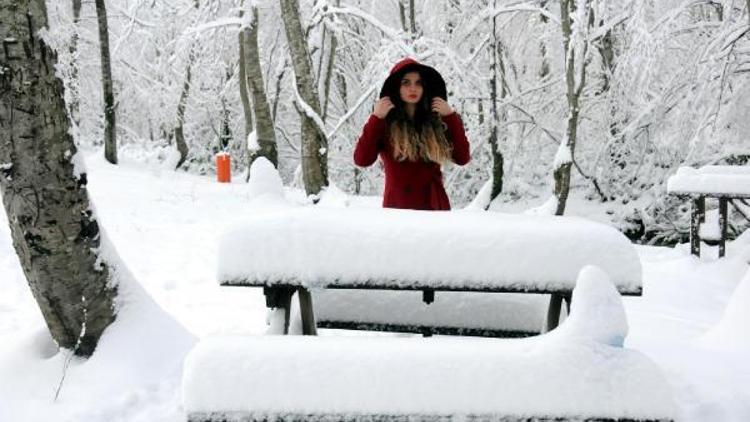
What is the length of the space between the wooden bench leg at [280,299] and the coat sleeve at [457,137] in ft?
5.32

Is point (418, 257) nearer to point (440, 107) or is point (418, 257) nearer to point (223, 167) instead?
point (440, 107)

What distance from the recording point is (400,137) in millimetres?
3732

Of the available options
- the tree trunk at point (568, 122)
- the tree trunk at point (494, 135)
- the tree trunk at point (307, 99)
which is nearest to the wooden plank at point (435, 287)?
the tree trunk at point (307, 99)

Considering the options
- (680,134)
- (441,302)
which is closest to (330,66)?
(680,134)

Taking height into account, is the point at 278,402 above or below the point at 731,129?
below

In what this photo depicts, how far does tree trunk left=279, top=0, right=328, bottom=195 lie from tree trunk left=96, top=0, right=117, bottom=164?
24.4ft

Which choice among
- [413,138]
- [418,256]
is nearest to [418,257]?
[418,256]

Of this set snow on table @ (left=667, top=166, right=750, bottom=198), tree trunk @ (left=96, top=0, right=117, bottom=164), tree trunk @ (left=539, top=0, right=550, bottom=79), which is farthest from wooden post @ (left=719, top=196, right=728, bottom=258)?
tree trunk @ (left=96, top=0, right=117, bottom=164)

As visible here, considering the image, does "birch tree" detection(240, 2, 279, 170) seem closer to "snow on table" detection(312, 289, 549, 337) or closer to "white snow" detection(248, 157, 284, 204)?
"white snow" detection(248, 157, 284, 204)

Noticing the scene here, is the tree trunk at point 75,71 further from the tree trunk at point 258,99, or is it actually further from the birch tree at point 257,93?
the tree trunk at point 258,99

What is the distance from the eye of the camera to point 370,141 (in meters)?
3.74

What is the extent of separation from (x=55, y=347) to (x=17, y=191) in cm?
95

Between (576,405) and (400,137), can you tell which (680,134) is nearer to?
(400,137)

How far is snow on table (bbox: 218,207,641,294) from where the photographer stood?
2.17 metres
